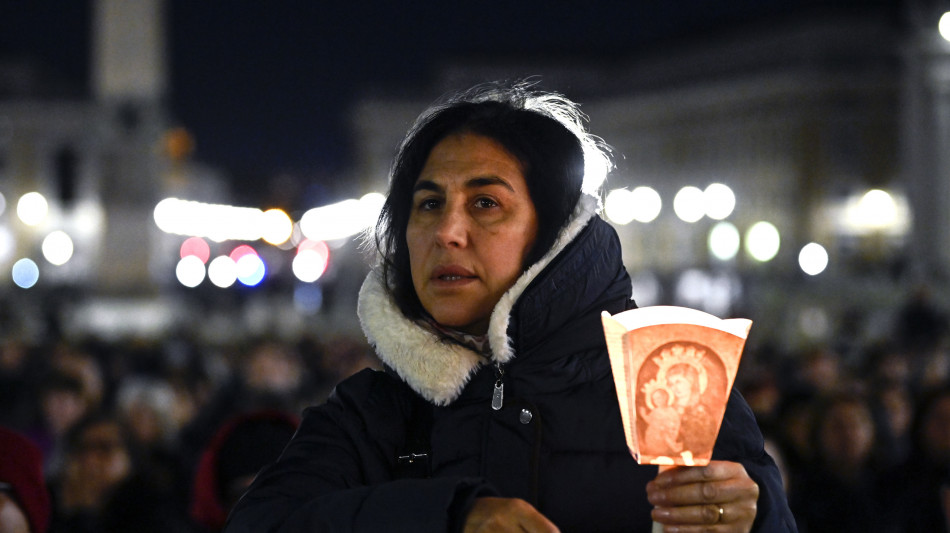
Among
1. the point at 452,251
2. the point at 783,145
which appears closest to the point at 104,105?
the point at 452,251

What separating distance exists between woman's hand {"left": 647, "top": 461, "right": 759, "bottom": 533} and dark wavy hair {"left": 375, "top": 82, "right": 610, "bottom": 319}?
508 mm

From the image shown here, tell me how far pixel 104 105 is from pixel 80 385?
58.4ft

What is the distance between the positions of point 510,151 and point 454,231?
18cm

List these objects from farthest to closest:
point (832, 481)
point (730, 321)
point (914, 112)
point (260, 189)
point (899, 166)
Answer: point (260, 189) → point (899, 166) → point (914, 112) → point (832, 481) → point (730, 321)

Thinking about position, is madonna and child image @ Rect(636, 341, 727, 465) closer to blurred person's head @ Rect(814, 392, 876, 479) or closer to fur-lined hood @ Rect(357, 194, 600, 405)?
fur-lined hood @ Rect(357, 194, 600, 405)

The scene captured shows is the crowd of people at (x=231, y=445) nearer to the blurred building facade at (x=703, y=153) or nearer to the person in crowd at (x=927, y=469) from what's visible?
the person in crowd at (x=927, y=469)

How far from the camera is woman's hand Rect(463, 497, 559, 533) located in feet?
5.06

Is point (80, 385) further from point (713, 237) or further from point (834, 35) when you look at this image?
point (834, 35)

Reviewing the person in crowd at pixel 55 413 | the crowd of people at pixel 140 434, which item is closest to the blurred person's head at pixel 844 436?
the crowd of people at pixel 140 434

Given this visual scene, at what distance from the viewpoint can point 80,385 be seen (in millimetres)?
7738

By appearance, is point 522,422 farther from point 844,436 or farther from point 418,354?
point 844,436

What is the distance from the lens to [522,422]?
6.06ft

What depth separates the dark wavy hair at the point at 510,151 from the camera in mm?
2047

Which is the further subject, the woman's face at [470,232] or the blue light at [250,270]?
the blue light at [250,270]
